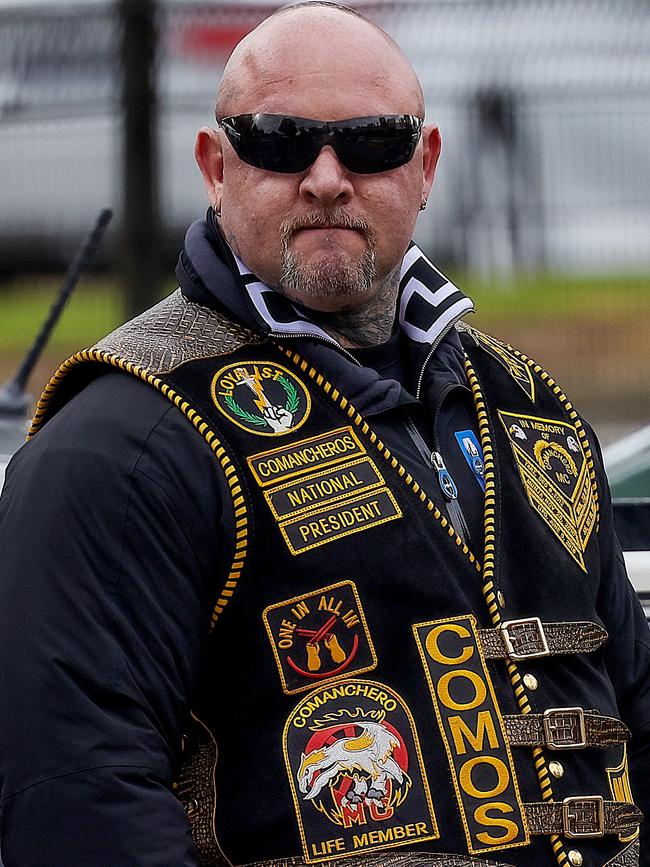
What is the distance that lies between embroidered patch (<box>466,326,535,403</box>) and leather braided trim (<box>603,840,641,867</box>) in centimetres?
66

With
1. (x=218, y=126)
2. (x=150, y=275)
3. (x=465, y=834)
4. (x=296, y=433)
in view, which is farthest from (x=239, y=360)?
(x=150, y=275)

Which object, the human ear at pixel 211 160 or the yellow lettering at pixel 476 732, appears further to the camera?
the human ear at pixel 211 160

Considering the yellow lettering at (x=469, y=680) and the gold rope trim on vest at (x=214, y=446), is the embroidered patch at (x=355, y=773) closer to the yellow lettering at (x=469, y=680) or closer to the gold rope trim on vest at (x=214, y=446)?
the yellow lettering at (x=469, y=680)

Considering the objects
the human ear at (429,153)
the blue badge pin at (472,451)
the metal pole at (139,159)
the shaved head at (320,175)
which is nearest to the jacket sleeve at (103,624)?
the shaved head at (320,175)

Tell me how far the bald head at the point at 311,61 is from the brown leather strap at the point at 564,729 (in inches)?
33.0

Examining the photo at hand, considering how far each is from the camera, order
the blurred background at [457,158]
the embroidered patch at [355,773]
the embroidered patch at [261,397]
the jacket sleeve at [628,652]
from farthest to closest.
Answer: the blurred background at [457,158], the jacket sleeve at [628,652], the embroidered patch at [261,397], the embroidered patch at [355,773]

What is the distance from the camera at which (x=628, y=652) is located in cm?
229

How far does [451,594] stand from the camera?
6.38 feet

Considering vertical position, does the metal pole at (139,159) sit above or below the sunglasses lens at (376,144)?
below

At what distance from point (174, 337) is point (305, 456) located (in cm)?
24

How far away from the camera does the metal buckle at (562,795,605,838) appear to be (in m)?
1.96

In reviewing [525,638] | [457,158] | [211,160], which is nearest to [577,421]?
[525,638]

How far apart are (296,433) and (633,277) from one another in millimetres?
8213

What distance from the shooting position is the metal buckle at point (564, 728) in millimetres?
1974
